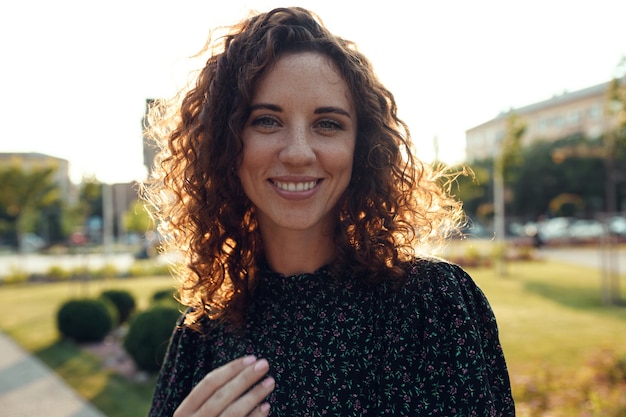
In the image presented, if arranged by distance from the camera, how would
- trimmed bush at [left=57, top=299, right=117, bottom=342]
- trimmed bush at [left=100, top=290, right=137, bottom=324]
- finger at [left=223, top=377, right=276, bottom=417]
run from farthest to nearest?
trimmed bush at [left=100, top=290, right=137, bottom=324], trimmed bush at [left=57, top=299, right=117, bottom=342], finger at [left=223, top=377, right=276, bottom=417]

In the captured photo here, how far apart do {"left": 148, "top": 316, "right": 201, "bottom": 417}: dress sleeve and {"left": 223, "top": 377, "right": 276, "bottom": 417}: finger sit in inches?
17.6

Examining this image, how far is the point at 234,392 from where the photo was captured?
4.25ft

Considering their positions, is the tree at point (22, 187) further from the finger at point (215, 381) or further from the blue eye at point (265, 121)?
the finger at point (215, 381)

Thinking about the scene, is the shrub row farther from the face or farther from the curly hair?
the face

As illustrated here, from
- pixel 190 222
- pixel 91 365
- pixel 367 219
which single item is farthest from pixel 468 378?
pixel 91 365

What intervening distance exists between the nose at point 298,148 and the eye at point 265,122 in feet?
0.21

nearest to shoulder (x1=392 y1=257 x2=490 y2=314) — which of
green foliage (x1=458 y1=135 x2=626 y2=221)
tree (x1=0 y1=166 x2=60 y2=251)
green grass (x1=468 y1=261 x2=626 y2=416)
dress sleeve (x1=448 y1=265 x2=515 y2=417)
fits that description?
dress sleeve (x1=448 y1=265 x2=515 y2=417)

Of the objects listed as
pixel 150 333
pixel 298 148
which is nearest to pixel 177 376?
pixel 298 148

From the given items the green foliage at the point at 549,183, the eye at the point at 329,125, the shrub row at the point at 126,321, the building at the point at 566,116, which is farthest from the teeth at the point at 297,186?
the green foliage at the point at 549,183

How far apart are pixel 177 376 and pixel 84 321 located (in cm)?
754

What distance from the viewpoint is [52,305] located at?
509 inches

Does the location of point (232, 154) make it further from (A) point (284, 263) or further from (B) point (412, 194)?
(B) point (412, 194)

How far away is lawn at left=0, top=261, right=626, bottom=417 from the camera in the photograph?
5.66 m

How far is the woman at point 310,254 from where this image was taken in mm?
1346
